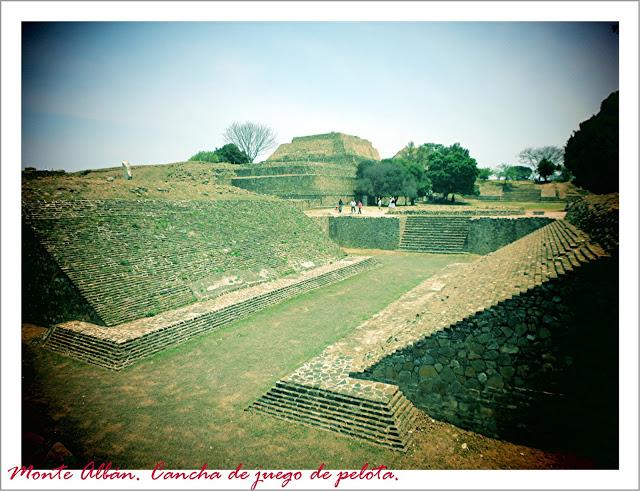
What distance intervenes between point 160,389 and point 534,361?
17.7 ft

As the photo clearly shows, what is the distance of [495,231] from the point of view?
17641 mm

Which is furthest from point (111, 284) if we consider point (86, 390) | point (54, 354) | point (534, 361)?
point (534, 361)

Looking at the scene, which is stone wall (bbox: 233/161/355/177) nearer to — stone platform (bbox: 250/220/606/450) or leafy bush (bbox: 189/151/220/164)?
leafy bush (bbox: 189/151/220/164)

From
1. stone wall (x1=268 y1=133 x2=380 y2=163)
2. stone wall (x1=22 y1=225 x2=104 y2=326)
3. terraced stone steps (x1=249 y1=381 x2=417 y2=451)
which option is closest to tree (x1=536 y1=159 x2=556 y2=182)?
stone wall (x1=268 y1=133 x2=380 y2=163)

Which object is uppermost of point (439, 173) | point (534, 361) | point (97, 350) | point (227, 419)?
point (439, 173)

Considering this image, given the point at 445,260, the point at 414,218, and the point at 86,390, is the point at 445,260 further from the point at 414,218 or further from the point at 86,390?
the point at 86,390

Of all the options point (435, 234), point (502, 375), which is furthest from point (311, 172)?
point (502, 375)

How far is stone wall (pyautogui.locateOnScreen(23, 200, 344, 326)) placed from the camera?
27.0 feet

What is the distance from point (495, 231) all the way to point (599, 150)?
10.8 meters

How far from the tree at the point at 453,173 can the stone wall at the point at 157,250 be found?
22611 millimetres

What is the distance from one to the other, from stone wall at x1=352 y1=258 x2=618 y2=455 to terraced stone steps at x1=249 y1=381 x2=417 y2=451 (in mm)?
493

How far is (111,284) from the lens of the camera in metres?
8.28

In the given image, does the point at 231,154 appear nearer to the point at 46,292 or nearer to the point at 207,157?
the point at 207,157

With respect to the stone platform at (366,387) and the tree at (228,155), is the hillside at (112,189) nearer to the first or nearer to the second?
the stone platform at (366,387)
